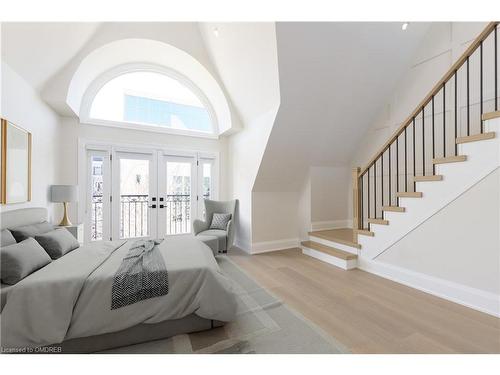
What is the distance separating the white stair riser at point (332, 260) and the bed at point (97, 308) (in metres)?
2.21

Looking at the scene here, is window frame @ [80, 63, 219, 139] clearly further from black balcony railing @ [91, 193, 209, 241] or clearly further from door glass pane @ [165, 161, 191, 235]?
black balcony railing @ [91, 193, 209, 241]

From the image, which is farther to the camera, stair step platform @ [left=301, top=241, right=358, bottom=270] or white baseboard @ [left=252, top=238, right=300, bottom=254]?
white baseboard @ [left=252, top=238, right=300, bottom=254]

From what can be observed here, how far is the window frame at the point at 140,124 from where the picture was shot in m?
4.08

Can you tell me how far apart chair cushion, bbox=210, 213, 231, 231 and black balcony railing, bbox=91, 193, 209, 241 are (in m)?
0.82

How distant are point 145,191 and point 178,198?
0.68 meters

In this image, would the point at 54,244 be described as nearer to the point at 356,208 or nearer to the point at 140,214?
the point at 140,214

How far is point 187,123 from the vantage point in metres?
4.91

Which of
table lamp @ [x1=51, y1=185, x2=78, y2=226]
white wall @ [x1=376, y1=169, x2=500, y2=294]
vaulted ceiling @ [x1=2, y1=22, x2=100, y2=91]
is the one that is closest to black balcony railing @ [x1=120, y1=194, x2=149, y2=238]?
table lamp @ [x1=51, y1=185, x2=78, y2=226]

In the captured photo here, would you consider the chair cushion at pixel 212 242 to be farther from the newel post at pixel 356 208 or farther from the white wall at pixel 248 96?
the newel post at pixel 356 208

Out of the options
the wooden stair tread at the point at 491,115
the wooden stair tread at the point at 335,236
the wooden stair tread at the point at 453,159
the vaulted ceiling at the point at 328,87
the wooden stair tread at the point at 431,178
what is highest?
the vaulted ceiling at the point at 328,87

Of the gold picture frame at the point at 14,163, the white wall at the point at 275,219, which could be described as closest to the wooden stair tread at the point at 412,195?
the white wall at the point at 275,219

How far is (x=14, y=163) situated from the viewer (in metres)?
2.55

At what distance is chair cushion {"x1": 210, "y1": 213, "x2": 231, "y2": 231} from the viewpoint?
440 centimetres
